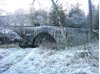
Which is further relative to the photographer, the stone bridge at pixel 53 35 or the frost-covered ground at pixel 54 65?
the stone bridge at pixel 53 35

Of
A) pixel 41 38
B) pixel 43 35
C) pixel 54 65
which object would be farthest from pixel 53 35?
pixel 54 65

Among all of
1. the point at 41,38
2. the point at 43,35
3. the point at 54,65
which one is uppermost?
the point at 43,35

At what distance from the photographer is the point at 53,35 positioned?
23.8ft

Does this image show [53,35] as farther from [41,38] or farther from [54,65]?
[54,65]

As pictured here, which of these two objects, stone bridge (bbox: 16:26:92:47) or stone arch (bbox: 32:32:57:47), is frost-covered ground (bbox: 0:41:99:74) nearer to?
stone bridge (bbox: 16:26:92:47)

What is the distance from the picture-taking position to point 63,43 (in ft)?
21.6

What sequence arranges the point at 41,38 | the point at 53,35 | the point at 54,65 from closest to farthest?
the point at 54,65 → the point at 53,35 → the point at 41,38

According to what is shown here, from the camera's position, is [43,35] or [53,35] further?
[43,35]

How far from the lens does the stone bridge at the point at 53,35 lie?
675 cm

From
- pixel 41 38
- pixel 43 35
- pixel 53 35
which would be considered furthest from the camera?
pixel 41 38

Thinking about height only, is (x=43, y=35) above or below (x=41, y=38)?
above

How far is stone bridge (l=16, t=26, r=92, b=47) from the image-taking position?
22.1 feet

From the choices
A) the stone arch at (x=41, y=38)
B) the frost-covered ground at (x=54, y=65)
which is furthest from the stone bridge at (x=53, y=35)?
the frost-covered ground at (x=54, y=65)

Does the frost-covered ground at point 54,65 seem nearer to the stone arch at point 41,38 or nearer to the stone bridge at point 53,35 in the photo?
the stone bridge at point 53,35
